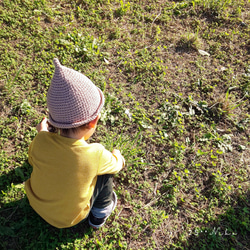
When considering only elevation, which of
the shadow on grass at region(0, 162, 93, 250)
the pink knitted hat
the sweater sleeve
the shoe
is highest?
the pink knitted hat

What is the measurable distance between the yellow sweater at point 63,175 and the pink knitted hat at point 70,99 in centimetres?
16

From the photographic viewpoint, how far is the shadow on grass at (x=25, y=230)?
2545 millimetres

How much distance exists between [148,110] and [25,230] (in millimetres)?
2083

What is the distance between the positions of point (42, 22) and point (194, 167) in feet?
10.1

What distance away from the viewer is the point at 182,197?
10.00 ft

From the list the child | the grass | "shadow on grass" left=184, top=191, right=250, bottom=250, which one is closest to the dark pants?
the child

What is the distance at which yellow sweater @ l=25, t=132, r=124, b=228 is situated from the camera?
1.91m

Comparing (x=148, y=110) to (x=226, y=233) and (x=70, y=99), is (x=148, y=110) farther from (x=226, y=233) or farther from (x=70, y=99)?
(x=70, y=99)

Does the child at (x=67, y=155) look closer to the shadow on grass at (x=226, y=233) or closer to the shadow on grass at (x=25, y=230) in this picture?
the shadow on grass at (x=25, y=230)

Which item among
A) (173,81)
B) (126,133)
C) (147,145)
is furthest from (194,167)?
(173,81)

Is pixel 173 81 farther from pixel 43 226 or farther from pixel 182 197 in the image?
pixel 43 226

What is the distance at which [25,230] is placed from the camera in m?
2.61

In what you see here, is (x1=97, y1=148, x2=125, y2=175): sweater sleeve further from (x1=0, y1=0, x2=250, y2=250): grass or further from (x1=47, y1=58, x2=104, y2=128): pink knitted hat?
(x1=0, y1=0, x2=250, y2=250): grass

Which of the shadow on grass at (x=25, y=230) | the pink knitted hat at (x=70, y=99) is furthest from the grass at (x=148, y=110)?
the pink knitted hat at (x=70, y=99)
